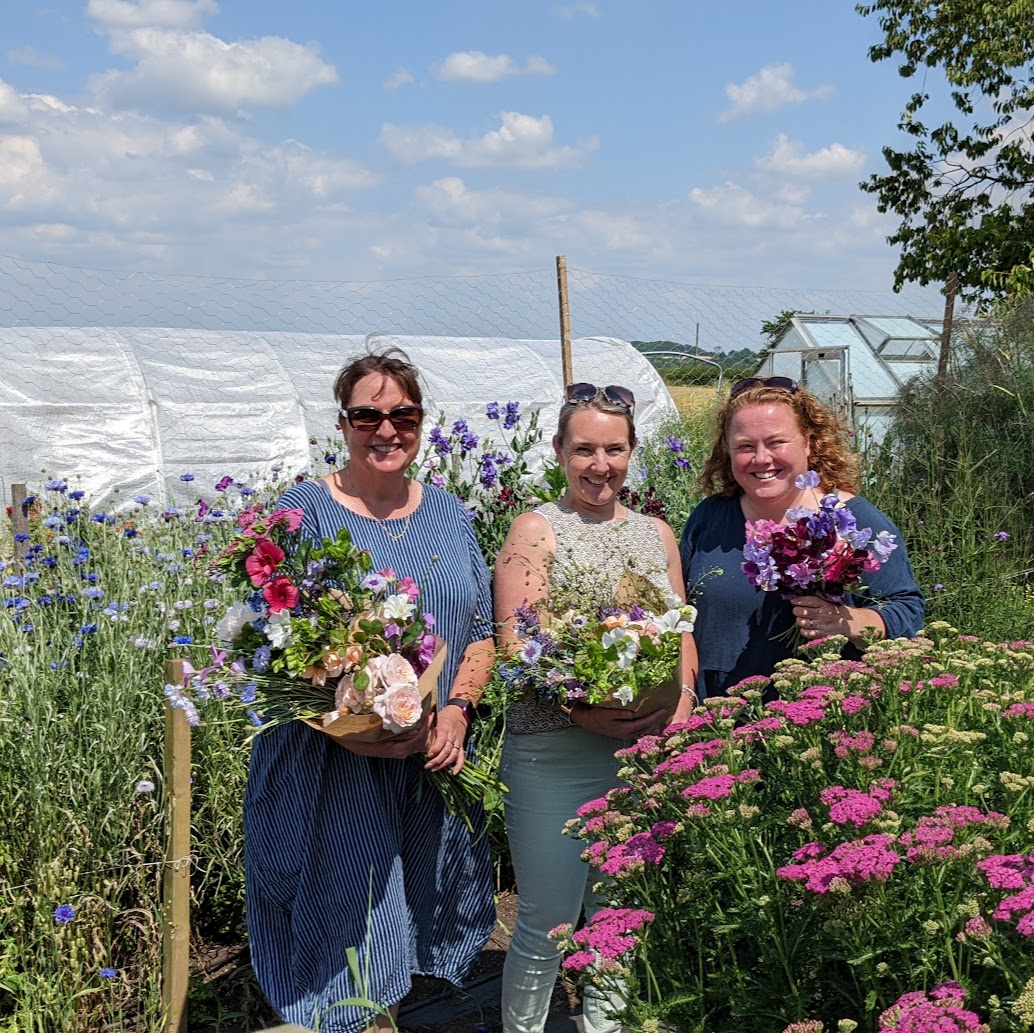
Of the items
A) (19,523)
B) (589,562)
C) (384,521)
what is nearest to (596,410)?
(589,562)

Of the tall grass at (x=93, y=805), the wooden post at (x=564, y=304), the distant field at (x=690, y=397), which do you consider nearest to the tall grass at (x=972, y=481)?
the wooden post at (x=564, y=304)

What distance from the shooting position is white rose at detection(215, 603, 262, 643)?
8.52 ft

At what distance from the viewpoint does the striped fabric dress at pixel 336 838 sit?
9.24ft

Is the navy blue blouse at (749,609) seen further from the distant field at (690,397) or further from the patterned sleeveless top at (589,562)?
the distant field at (690,397)

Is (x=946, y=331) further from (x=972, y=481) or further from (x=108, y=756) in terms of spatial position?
(x=108, y=756)

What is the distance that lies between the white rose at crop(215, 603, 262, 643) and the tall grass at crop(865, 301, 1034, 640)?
3.42 metres

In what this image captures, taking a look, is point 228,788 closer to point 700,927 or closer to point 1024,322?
point 700,927

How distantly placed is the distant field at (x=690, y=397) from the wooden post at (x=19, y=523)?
9.09m

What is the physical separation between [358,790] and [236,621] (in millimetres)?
552

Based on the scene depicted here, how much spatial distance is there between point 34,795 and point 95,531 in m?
2.13

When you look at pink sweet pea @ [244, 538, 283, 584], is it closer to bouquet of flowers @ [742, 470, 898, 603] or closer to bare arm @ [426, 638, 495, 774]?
bare arm @ [426, 638, 495, 774]

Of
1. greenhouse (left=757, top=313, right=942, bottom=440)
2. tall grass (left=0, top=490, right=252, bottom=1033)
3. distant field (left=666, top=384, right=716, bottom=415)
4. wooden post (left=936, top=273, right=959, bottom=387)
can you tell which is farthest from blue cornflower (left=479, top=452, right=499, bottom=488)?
greenhouse (left=757, top=313, right=942, bottom=440)

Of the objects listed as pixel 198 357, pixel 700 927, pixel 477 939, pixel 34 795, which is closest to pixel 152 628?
pixel 34 795

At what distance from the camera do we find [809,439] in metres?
3.09
